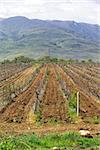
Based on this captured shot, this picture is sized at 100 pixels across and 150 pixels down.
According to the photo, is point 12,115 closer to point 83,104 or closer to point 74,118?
point 74,118

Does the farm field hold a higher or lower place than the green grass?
lower

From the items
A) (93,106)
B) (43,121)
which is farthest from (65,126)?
(93,106)

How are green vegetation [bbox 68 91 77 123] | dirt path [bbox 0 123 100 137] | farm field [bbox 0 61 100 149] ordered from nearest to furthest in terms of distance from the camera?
dirt path [bbox 0 123 100 137], farm field [bbox 0 61 100 149], green vegetation [bbox 68 91 77 123]

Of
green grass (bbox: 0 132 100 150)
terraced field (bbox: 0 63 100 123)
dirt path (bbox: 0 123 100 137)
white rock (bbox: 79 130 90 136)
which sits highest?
green grass (bbox: 0 132 100 150)

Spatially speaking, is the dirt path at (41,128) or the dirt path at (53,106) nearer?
the dirt path at (41,128)

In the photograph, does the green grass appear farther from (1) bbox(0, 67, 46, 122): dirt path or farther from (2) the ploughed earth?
(1) bbox(0, 67, 46, 122): dirt path

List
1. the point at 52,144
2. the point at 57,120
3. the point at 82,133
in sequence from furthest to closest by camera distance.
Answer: the point at 57,120, the point at 82,133, the point at 52,144

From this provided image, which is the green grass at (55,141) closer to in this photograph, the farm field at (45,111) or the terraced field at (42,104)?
the farm field at (45,111)

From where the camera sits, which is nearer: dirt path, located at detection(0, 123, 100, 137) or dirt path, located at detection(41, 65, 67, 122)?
dirt path, located at detection(0, 123, 100, 137)

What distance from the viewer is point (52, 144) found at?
1462 cm

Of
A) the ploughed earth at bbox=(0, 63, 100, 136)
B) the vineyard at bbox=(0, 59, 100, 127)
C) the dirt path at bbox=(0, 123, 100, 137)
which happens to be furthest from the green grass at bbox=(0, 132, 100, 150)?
the vineyard at bbox=(0, 59, 100, 127)

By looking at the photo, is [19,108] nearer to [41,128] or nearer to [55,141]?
[41,128]

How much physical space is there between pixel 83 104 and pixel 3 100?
4320 mm

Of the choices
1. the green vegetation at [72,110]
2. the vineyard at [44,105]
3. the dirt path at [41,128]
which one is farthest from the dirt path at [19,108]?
the green vegetation at [72,110]
